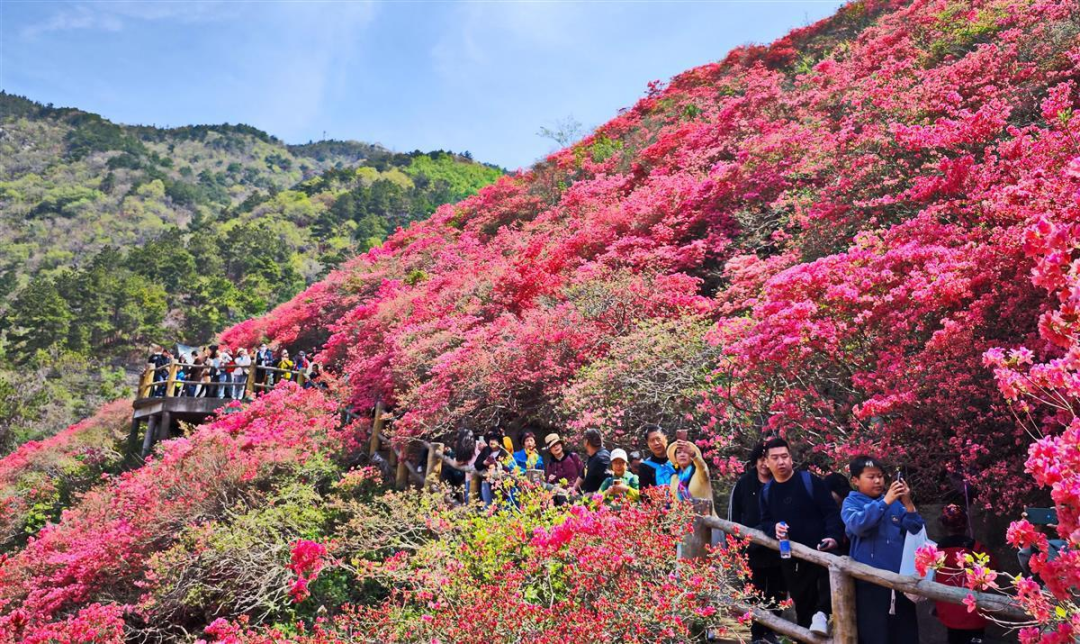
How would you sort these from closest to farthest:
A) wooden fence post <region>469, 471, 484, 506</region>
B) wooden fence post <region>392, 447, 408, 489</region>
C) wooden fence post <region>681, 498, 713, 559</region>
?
wooden fence post <region>681, 498, 713, 559</region>
wooden fence post <region>469, 471, 484, 506</region>
wooden fence post <region>392, 447, 408, 489</region>

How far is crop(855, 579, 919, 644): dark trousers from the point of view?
399 cm

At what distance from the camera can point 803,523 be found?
454cm

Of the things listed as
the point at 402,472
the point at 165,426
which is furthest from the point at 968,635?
the point at 165,426

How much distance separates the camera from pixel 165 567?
8156mm

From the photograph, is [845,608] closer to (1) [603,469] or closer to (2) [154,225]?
(1) [603,469]

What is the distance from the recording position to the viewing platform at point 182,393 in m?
16.6

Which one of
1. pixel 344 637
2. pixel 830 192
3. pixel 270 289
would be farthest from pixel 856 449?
pixel 270 289

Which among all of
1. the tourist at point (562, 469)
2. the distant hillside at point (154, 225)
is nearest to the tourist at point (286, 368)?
the tourist at point (562, 469)

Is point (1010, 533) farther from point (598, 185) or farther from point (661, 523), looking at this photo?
point (598, 185)

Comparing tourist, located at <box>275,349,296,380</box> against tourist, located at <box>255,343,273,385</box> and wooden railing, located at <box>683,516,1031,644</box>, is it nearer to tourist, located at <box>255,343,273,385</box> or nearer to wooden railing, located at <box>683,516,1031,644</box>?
tourist, located at <box>255,343,273,385</box>

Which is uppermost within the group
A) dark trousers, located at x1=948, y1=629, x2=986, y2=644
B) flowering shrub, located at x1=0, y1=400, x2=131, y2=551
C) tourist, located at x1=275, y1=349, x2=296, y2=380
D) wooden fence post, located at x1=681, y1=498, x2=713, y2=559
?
tourist, located at x1=275, y1=349, x2=296, y2=380

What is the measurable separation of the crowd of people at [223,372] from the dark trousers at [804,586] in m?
12.7

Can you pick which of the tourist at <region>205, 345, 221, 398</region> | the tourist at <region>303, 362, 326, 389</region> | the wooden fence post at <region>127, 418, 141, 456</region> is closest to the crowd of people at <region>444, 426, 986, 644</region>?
the tourist at <region>303, 362, 326, 389</region>

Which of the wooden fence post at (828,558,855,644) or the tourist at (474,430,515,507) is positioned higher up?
the tourist at (474,430,515,507)
